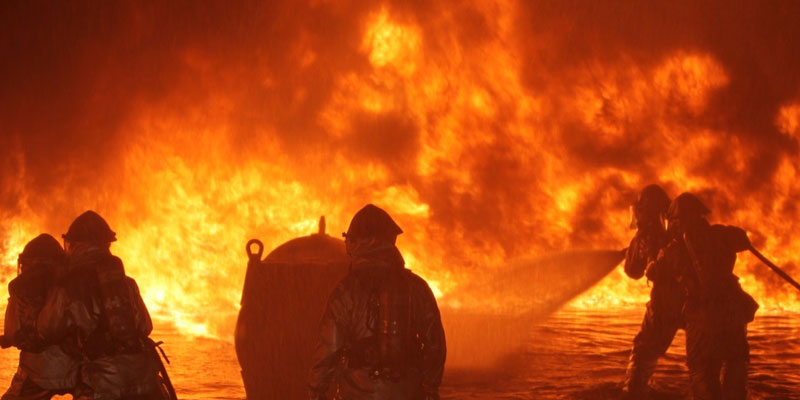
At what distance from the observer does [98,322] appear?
18.2 ft

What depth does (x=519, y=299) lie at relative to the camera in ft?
53.4

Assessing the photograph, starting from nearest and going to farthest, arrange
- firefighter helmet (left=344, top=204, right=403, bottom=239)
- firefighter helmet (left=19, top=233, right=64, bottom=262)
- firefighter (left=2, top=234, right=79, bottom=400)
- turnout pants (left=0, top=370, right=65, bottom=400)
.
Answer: firefighter helmet (left=344, top=204, right=403, bottom=239), firefighter (left=2, top=234, right=79, bottom=400), turnout pants (left=0, top=370, right=65, bottom=400), firefighter helmet (left=19, top=233, right=64, bottom=262)

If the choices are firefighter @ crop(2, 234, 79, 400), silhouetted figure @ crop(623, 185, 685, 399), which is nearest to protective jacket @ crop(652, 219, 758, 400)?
silhouetted figure @ crop(623, 185, 685, 399)

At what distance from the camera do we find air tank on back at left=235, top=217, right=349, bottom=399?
7.55 metres

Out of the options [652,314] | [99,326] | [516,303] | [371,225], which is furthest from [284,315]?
[516,303]

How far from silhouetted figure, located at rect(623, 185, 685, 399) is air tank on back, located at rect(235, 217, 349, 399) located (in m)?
3.83

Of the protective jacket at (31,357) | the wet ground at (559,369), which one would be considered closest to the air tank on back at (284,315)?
the wet ground at (559,369)

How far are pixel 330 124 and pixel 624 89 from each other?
720 cm

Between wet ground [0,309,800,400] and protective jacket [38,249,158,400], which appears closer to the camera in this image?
protective jacket [38,249,158,400]

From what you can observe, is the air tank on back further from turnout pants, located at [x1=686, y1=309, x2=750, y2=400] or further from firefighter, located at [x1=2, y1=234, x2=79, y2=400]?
turnout pants, located at [x1=686, y1=309, x2=750, y2=400]

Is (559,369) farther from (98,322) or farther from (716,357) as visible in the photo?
(98,322)

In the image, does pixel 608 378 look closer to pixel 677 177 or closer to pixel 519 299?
Result: pixel 519 299

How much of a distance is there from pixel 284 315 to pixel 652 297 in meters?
4.55

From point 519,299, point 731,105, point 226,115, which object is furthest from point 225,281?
point 731,105
